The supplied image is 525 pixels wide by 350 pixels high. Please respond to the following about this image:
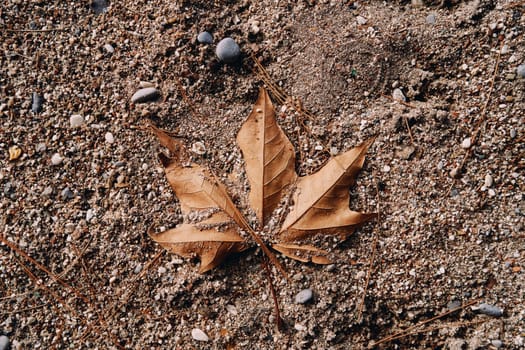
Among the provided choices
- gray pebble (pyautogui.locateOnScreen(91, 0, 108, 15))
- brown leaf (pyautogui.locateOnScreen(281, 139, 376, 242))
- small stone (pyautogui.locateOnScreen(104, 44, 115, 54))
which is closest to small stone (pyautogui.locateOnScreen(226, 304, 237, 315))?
brown leaf (pyautogui.locateOnScreen(281, 139, 376, 242))

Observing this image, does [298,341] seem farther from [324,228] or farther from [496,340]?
[496,340]

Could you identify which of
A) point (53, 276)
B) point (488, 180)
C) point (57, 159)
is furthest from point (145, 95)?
point (488, 180)

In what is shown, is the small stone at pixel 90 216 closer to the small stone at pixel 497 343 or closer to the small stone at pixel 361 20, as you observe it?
the small stone at pixel 361 20

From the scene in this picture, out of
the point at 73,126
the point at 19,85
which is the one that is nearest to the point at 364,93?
the point at 73,126

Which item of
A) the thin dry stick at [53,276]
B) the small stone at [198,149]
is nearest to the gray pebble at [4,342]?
the thin dry stick at [53,276]

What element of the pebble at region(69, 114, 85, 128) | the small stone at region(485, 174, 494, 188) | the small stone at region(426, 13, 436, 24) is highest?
the pebble at region(69, 114, 85, 128)

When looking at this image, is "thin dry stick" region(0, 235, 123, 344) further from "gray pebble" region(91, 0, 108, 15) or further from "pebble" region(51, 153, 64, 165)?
"gray pebble" region(91, 0, 108, 15)

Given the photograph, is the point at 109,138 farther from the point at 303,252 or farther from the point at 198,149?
the point at 303,252
